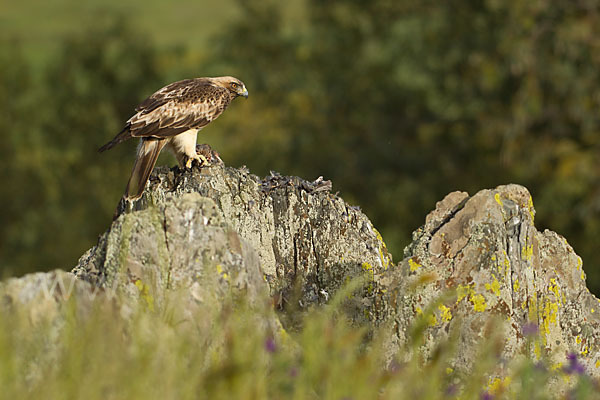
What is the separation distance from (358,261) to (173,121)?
3.59 metres

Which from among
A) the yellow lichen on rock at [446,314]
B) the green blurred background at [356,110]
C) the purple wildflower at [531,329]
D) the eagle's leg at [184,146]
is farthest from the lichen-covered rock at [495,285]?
the green blurred background at [356,110]

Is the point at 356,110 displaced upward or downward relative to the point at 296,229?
upward

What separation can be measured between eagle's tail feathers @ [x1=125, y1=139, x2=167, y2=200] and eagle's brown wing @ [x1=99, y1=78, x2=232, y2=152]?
0.31ft

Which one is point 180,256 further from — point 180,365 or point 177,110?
point 177,110

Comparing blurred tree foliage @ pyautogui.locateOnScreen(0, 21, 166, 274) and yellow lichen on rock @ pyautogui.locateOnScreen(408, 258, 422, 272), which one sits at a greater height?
blurred tree foliage @ pyautogui.locateOnScreen(0, 21, 166, 274)

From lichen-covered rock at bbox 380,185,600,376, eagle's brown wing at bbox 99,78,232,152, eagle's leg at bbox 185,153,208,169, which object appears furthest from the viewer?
eagle's brown wing at bbox 99,78,232,152

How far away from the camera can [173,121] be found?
8.57 meters

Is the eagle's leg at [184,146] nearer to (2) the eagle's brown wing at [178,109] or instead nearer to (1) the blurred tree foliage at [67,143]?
(2) the eagle's brown wing at [178,109]

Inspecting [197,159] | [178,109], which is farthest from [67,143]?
[197,159]

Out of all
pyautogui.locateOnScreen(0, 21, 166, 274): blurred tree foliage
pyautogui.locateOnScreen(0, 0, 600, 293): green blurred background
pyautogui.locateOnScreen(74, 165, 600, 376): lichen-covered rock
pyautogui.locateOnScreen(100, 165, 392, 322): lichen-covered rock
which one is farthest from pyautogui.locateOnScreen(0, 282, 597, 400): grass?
pyautogui.locateOnScreen(0, 21, 166, 274): blurred tree foliage

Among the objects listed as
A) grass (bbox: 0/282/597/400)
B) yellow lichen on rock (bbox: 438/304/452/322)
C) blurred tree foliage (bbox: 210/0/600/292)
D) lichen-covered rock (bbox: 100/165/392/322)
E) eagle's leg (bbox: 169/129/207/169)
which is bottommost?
grass (bbox: 0/282/597/400)

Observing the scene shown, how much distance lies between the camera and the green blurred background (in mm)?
22703

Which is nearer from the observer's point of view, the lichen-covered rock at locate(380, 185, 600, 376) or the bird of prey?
the lichen-covered rock at locate(380, 185, 600, 376)

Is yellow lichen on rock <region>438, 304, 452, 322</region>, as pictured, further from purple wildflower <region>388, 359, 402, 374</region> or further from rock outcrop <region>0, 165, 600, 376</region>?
purple wildflower <region>388, 359, 402, 374</region>
